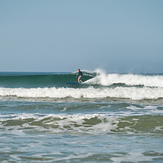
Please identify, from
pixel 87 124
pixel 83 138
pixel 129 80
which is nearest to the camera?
pixel 83 138

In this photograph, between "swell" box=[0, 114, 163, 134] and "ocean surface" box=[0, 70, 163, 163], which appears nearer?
"ocean surface" box=[0, 70, 163, 163]

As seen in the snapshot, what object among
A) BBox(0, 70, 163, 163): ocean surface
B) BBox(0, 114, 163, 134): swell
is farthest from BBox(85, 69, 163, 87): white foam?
BBox(0, 114, 163, 134): swell

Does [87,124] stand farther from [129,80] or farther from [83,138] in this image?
[129,80]

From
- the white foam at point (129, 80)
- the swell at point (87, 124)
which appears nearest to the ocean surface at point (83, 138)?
the swell at point (87, 124)

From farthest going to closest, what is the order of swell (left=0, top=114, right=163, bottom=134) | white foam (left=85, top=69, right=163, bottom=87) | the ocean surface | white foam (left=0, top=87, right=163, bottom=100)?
white foam (left=85, top=69, right=163, bottom=87) → white foam (left=0, top=87, right=163, bottom=100) → swell (left=0, top=114, right=163, bottom=134) → the ocean surface

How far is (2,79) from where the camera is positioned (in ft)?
97.4

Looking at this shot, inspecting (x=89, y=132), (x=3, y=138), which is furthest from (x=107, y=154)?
(x=3, y=138)

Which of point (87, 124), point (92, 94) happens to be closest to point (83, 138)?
point (87, 124)

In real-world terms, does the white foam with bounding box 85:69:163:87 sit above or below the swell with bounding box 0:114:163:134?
above

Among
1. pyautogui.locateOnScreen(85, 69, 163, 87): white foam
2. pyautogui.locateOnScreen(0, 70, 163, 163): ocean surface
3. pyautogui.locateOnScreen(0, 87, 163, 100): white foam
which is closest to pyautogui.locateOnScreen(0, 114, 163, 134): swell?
pyautogui.locateOnScreen(0, 70, 163, 163): ocean surface

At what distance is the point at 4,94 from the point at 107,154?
1427cm

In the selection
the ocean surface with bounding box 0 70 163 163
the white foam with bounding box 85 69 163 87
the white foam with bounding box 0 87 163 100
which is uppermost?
the white foam with bounding box 85 69 163 87

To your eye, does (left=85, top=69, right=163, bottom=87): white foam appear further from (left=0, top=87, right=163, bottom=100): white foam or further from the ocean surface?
the ocean surface

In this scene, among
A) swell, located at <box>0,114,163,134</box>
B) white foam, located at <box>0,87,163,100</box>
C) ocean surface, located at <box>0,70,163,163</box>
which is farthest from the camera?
white foam, located at <box>0,87,163,100</box>
